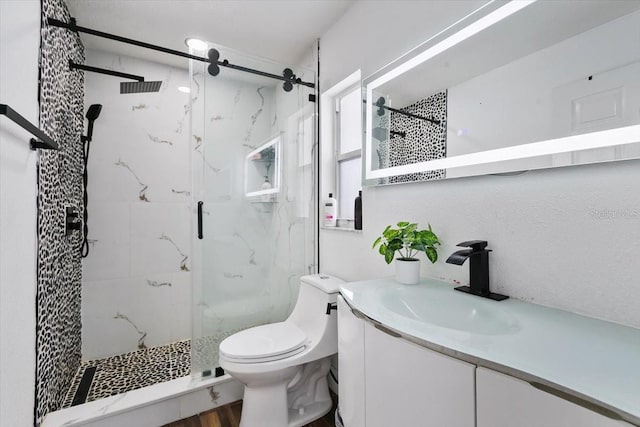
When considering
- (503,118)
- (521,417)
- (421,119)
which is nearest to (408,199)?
(421,119)

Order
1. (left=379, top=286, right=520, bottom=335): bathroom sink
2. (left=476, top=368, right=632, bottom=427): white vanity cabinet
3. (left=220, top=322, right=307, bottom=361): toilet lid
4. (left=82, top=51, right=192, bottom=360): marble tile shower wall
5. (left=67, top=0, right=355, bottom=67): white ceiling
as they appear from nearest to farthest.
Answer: (left=476, top=368, right=632, bottom=427): white vanity cabinet
(left=379, top=286, right=520, bottom=335): bathroom sink
(left=220, top=322, right=307, bottom=361): toilet lid
(left=67, top=0, right=355, bottom=67): white ceiling
(left=82, top=51, right=192, bottom=360): marble tile shower wall

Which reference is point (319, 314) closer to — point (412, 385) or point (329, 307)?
point (329, 307)

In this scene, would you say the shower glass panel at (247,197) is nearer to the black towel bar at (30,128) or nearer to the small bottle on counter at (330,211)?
the small bottle on counter at (330,211)

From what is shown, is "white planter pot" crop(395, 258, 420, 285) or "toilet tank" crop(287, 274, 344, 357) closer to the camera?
"white planter pot" crop(395, 258, 420, 285)

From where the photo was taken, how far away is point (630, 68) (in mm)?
737

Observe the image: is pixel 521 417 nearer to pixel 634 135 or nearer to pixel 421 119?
pixel 634 135

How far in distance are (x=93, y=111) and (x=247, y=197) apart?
4.79ft

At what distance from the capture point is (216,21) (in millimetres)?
1937

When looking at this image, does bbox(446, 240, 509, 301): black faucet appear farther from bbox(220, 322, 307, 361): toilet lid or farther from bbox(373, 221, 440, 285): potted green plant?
bbox(220, 322, 307, 361): toilet lid

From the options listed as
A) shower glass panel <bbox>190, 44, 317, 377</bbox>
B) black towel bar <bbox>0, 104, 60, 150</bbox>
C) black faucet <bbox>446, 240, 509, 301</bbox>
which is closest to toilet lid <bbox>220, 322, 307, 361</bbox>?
shower glass panel <bbox>190, 44, 317, 377</bbox>

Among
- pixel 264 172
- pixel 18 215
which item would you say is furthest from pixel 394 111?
pixel 18 215

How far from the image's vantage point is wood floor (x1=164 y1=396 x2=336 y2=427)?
5.35 feet

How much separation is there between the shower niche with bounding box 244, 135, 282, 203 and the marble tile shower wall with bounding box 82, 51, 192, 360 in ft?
3.39

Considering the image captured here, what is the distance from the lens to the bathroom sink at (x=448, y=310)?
2.82 ft
